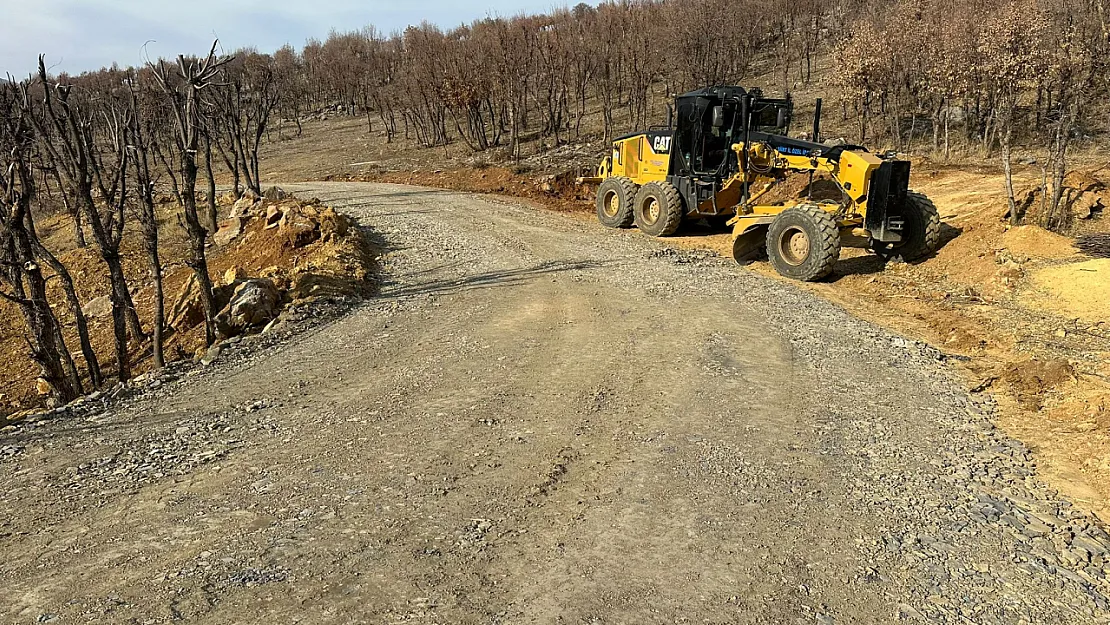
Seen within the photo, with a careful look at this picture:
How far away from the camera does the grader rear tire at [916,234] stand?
37.9 feet

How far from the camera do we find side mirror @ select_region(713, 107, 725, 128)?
1290 cm

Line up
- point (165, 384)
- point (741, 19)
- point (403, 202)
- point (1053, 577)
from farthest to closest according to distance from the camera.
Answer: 1. point (741, 19)
2. point (403, 202)
3. point (165, 384)
4. point (1053, 577)

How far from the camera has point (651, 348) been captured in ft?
26.6

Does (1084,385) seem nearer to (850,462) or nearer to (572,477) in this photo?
(850,462)

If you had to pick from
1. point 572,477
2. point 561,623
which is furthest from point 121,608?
point 572,477

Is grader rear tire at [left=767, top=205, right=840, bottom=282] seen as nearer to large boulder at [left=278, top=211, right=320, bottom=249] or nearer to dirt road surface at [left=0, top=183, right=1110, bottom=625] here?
dirt road surface at [left=0, top=183, right=1110, bottom=625]

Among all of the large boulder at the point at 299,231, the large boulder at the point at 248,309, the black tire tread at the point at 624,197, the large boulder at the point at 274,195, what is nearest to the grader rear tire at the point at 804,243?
the black tire tread at the point at 624,197

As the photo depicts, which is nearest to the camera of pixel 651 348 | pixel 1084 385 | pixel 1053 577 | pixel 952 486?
pixel 1053 577

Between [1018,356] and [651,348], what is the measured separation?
159 inches

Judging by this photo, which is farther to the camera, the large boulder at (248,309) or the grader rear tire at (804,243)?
the grader rear tire at (804,243)

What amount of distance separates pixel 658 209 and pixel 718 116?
2368mm

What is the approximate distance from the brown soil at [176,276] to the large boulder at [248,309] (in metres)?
0.44

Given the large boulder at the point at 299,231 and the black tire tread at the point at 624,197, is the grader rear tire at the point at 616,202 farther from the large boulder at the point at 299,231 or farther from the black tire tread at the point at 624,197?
the large boulder at the point at 299,231

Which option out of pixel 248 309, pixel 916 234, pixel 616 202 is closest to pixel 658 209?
pixel 616 202
